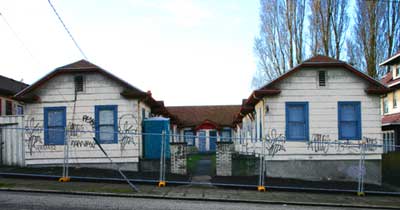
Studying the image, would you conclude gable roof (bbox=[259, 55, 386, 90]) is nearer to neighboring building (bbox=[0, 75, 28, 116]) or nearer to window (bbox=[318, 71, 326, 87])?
window (bbox=[318, 71, 326, 87])

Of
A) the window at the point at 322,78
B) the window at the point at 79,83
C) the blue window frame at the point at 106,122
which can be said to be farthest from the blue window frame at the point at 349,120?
the window at the point at 79,83

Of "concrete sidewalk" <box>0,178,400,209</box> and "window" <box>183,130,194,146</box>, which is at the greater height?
"window" <box>183,130,194,146</box>

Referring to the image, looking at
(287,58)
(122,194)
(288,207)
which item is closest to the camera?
(288,207)

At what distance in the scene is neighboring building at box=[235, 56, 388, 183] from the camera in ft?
56.1

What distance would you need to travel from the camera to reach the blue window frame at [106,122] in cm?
1754

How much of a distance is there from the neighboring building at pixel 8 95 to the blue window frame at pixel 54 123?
427 inches

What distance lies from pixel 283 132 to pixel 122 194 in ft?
24.8

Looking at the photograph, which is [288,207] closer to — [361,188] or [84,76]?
[361,188]

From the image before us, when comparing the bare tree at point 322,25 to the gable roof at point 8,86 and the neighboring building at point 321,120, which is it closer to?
the neighboring building at point 321,120

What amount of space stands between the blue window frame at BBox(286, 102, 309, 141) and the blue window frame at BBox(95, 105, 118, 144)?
732 cm

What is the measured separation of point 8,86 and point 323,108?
21.8m

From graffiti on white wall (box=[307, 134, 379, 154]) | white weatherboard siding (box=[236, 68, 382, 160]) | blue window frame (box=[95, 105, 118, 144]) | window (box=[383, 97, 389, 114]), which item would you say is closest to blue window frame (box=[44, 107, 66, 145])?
blue window frame (box=[95, 105, 118, 144])

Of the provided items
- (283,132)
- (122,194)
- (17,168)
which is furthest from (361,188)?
(17,168)

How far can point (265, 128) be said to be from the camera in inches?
677
